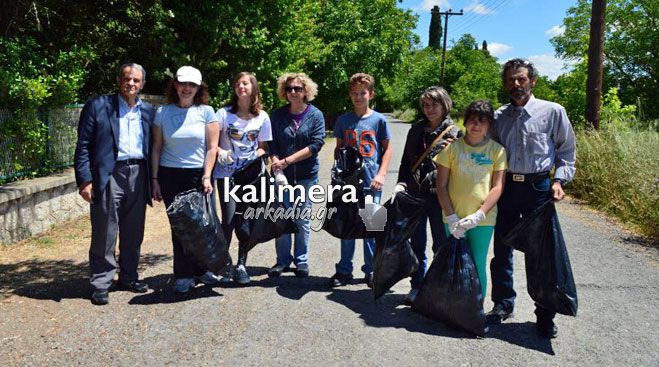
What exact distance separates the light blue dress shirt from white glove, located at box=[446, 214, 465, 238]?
2529 millimetres

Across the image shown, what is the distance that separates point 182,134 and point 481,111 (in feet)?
7.60

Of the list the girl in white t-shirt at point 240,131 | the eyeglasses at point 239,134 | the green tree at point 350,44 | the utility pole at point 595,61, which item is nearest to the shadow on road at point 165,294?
the girl in white t-shirt at point 240,131

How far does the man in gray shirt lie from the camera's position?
3.81 metres

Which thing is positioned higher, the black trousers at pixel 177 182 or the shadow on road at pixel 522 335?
the black trousers at pixel 177 182

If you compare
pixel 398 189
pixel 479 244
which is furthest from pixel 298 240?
pixel 479 244

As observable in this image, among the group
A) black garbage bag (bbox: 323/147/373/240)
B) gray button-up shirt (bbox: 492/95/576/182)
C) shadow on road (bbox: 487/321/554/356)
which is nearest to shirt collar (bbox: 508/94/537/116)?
gray button-up shirt (bbox: 492/95/576/182)

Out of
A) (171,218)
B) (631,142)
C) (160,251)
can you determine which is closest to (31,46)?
(160,251)

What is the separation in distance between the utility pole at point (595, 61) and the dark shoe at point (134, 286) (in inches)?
375

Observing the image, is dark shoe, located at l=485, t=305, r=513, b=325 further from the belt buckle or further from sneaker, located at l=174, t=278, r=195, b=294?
sneaker, located at l=174, t=278, r=195, b=294

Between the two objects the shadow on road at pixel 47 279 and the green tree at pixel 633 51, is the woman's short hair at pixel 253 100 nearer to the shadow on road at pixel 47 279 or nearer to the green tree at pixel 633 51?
the shadow on road at pixel 47 279

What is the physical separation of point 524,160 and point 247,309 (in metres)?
2.36

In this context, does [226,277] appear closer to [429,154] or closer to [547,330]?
[429,154]

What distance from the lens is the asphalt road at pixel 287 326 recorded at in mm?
3457

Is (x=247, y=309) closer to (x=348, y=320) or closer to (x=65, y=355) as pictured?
(x=348, y=320)
